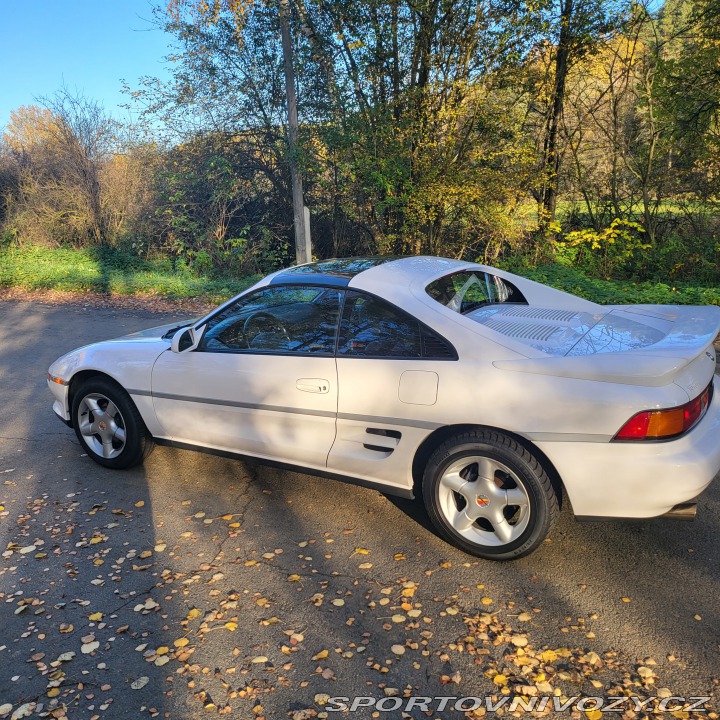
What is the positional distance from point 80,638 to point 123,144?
644 inches

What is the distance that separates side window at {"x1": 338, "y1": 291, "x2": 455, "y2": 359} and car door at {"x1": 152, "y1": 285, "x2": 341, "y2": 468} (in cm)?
10

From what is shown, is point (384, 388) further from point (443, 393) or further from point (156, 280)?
point (156, 280)

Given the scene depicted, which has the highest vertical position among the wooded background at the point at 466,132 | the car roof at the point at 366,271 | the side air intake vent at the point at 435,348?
the wooded background at the point at 466,132

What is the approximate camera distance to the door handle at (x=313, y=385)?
3.42 metres

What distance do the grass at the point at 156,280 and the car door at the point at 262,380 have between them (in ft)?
22.6

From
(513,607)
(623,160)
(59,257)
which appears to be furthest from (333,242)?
(513,607)

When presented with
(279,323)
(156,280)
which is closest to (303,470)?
(279,323)

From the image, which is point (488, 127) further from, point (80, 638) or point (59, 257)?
point (59, 257)

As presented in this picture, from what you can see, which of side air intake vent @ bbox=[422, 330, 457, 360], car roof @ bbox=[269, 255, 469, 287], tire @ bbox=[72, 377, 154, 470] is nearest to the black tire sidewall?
side air intake vent @ bbox=[422, 330, 457, 360]

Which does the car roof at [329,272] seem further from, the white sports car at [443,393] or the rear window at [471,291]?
the rear window at [471,291]

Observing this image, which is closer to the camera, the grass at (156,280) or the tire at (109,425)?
the tire at (109,425)

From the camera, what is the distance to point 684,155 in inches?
451

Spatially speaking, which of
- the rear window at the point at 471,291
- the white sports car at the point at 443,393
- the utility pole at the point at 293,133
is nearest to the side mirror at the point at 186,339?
the white sports car at the point at 443,393

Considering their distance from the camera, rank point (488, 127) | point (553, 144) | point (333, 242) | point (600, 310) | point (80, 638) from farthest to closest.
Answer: point (333, 242)
point (553, 144)
point (488, 127)
point (600, 310)
point (80, 638)
